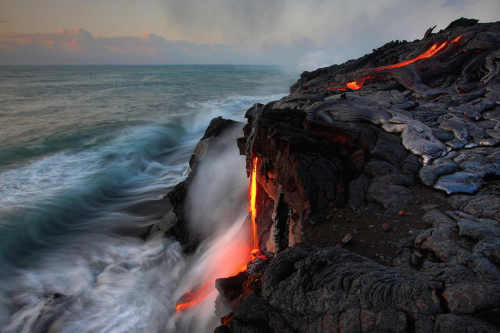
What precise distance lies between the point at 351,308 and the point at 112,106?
36.7m

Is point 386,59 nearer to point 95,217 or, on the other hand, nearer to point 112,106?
point 95,217

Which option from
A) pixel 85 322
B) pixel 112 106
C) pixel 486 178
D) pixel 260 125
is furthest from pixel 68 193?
pixel 112 106

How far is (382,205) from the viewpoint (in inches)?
220

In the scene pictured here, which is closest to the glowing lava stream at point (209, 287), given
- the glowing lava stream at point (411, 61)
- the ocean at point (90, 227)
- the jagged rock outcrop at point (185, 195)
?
the ocean at point (90, 227)

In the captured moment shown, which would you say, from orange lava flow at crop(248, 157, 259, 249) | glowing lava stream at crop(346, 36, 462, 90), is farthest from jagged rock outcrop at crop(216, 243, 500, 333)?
glowing lava stream at crop(346, 36, 462, 90)

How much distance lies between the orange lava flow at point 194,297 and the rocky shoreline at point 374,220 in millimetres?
1938

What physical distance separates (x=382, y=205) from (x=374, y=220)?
0.54m

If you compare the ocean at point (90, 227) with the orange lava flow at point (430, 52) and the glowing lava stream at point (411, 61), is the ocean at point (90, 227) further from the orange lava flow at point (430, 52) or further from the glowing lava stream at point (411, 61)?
the orange lava flow at point (430, 52)

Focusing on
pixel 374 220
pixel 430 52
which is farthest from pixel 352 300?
pixel 430 52

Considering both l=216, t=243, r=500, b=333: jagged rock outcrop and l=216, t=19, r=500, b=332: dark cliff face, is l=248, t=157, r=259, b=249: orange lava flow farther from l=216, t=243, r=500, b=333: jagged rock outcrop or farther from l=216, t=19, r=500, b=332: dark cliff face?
l=216, t=243, r=500, b=333: jagged rock outcrop

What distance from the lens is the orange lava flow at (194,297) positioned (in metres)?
7.53

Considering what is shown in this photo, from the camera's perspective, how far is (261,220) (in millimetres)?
8664

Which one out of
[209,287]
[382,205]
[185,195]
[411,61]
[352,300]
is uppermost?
[411,61]

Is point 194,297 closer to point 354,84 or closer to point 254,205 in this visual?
point 254,205
